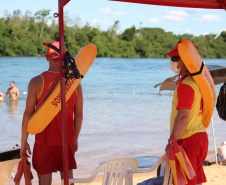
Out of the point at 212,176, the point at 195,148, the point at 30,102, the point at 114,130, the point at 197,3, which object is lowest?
the point at 114,130

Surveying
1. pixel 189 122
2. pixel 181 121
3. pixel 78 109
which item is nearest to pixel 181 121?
pixel 181 121

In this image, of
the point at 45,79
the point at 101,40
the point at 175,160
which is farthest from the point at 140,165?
the point at 101,40

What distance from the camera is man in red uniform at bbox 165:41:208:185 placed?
3021 millimetres

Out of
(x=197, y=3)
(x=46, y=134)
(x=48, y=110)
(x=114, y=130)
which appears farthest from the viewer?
Answer: (x=114, y=130)

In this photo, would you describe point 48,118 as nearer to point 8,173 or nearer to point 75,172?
point 8,173

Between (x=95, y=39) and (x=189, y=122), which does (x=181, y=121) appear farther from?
(x=95, y=39)

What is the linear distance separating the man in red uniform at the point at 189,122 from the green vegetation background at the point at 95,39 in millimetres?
57698

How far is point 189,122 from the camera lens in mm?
3078

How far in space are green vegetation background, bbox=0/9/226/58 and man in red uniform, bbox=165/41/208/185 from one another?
57.7 metres

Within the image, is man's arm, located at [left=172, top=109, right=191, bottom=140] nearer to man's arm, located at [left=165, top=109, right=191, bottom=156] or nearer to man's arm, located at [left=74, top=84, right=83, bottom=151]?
man's arm, located at [left=165, top=109, right=191, bottom=156]

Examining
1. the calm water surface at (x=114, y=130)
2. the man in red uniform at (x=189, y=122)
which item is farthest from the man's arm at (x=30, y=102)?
the calm water surface at (x=114, y=130)

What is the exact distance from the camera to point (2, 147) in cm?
904

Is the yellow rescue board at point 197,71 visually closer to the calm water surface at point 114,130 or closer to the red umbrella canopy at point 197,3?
the red umbrella canopy at point 197,3

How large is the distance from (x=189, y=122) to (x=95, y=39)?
70259mm
